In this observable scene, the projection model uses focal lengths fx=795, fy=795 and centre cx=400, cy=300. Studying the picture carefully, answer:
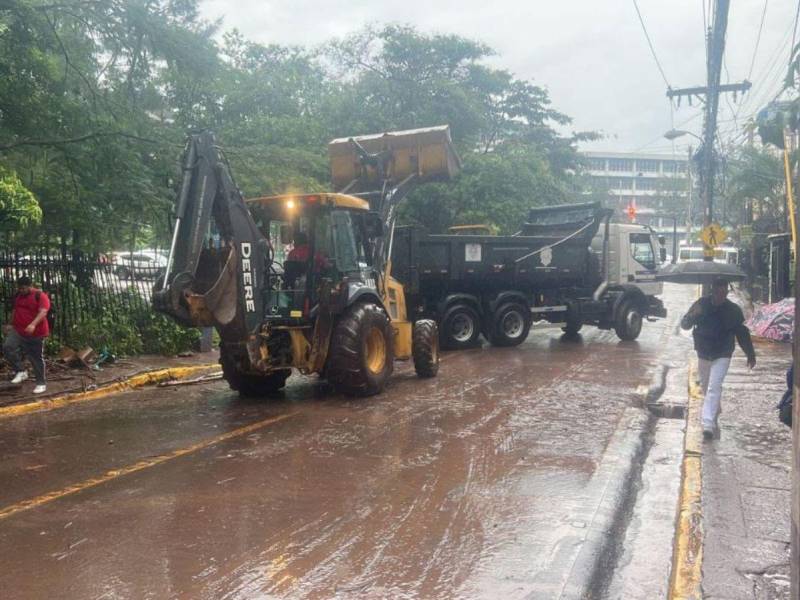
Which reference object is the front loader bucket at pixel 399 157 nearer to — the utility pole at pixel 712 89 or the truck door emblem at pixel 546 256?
the truck door emblem at pixel 546 256

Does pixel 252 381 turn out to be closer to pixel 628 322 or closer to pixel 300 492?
pixel 300 492

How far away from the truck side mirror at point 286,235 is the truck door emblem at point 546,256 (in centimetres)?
848

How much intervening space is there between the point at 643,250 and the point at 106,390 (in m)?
13.6

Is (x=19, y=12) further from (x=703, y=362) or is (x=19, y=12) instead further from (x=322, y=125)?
(x=322, y=125)

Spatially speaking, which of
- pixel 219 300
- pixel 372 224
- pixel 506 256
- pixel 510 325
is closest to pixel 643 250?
pixel 506 256

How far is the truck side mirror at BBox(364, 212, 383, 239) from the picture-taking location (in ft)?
36.4

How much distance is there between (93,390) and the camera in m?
11.2

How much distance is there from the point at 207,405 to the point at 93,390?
Result: 2040 millimetres

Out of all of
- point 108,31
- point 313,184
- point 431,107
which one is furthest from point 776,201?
point 108,31

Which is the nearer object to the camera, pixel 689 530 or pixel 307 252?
pixel 689 530

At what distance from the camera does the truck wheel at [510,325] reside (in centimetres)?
1708

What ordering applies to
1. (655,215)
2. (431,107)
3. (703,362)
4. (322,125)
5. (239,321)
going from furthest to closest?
(655,215)
(431,107)
(322,125)
(239,321)
(703,362)

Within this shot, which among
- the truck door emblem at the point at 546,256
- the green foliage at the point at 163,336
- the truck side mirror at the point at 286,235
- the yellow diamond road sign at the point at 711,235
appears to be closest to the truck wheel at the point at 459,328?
the truck door emblem at the point at 546,256

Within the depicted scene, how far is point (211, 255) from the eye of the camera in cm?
951
